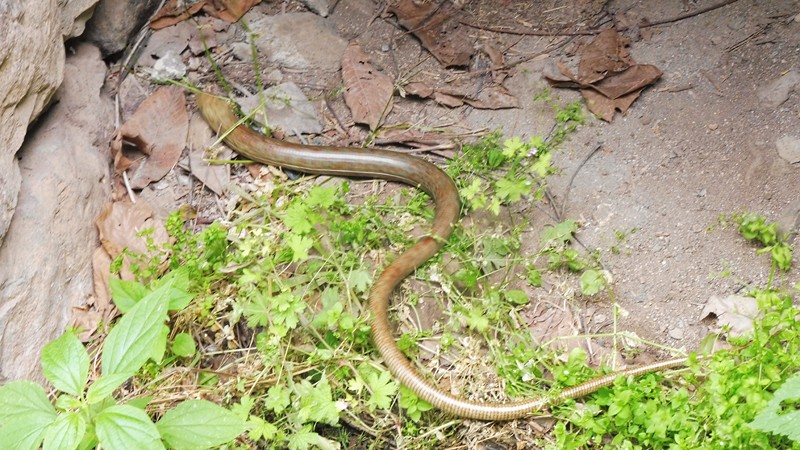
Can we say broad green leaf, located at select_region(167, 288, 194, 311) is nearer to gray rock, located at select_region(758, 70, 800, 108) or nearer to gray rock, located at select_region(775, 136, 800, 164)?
gray rock, located at select_region(775, 136, 800, 164)

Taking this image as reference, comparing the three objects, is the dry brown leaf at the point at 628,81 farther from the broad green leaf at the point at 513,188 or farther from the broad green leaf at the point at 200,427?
the broad green leaf at the point at 200,427

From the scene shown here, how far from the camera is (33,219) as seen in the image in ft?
11.4

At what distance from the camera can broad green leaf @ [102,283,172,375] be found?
7.89ft

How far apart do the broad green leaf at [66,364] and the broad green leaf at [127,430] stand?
0.20m

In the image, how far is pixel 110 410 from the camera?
237 centimetres

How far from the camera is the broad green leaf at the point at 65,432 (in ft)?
7.63

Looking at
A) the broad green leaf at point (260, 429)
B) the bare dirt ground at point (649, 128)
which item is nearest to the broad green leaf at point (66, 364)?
the broad green leaf at point (260, 429)

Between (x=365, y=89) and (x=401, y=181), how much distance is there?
643 millimetres

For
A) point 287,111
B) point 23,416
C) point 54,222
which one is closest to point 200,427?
point 23,416

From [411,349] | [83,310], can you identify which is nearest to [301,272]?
[411,349]

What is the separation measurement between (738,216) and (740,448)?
130cm

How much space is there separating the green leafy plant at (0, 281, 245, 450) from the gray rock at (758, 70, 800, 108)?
A: 3.10 metres

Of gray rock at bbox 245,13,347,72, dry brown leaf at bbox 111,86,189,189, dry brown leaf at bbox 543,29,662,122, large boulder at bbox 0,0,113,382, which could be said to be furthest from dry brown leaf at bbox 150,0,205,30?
dry brown leaf at bbox 543,29,662,122

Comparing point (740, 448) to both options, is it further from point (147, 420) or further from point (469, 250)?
point (147, 420)
